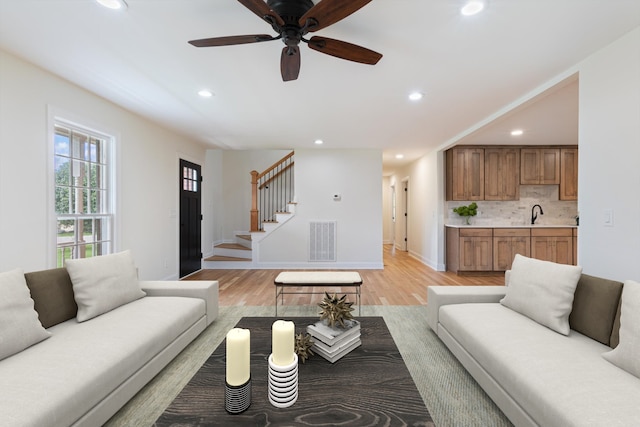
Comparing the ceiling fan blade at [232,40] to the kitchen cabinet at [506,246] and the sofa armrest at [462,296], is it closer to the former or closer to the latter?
the sofa armrest at [462,296]

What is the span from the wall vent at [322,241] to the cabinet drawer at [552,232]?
376cm

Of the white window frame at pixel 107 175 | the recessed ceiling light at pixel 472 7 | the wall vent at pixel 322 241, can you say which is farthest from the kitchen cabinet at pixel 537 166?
the white window frame at pixel 107 175

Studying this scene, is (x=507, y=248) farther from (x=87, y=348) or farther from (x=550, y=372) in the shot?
(x=87, y=348)

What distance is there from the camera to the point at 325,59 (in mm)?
2408

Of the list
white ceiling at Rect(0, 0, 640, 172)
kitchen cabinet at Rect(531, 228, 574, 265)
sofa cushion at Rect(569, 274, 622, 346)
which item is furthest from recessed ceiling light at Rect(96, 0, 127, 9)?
kitchen cabinet at Rect(531, 228, 574, 265)

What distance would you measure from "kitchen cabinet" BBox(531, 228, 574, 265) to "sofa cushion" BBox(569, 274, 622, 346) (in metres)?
3.95

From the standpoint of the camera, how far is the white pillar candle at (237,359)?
1.14 m

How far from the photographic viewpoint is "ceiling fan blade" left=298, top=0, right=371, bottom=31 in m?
1.46

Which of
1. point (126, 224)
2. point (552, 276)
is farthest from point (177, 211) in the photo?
point (552, 276)

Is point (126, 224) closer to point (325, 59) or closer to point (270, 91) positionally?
point (270, 91)

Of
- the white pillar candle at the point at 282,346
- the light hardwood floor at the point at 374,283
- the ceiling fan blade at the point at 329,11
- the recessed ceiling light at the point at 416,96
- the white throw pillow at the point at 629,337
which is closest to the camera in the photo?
the white pillar candle at the point at 282,346

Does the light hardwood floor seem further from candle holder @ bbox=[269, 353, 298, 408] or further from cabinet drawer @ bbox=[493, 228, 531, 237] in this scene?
candle holder @ bbox=[269, 353, 298, 408]

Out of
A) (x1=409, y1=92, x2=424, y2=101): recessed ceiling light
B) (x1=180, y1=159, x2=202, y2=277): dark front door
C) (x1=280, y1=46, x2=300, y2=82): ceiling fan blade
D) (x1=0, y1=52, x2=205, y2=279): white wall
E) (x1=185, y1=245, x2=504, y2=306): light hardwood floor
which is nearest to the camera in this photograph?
(x1=280, y1=46, x2=300, y2=82): ceiling fan blade

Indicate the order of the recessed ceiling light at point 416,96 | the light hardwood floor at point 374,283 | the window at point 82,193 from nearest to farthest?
the window at point 82,193
the recessed ceiling light at point 416,96
the light hardwood floor at point 374,283
